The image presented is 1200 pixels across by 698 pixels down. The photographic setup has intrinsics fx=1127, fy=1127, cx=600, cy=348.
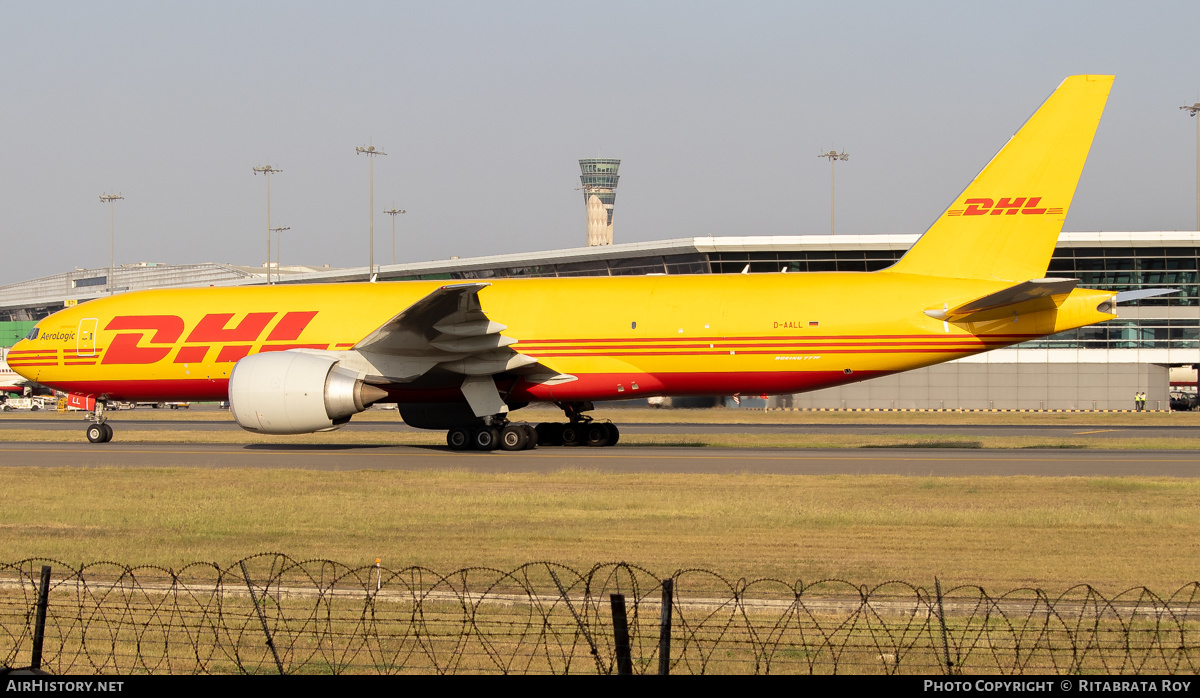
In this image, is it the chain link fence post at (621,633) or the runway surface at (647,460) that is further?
the runway surface at (647,460)

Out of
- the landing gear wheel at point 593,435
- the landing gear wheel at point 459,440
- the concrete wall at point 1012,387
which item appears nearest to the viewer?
the landing gear wheel at point 459,440

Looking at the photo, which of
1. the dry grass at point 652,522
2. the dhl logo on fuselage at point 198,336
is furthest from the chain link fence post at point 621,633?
the dhl logo on fuselage at point 198,336

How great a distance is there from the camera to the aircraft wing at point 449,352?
81.3 feet

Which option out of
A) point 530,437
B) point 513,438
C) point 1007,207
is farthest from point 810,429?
point 513,438

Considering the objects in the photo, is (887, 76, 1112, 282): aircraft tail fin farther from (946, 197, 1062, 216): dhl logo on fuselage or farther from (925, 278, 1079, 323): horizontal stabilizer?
(925, 278, 1079, 323): horizontal stabilizer

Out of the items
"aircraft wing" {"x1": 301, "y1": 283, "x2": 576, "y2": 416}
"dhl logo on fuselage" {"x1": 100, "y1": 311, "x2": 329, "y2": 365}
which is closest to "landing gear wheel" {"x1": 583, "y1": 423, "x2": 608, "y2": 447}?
"aircraft wing" {"x1": 301, "y1": 283, "x2": 576, "y2": 416}

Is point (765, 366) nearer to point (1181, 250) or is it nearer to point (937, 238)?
point (937, 238)

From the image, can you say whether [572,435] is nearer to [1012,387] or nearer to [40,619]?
[40,619]

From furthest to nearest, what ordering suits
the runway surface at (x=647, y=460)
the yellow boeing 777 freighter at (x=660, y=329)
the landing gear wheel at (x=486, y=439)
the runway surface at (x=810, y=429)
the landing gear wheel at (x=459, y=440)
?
1. the runway surface at (x=810, y=429)
2. the landing gear wheel at (x=459, y=440)
3. the landing gear wheel at (x=486, y=439)
4. the yellow boeing 777 freighter at (x=660, y=329)
5. the runway surface at (x=647, y=460)

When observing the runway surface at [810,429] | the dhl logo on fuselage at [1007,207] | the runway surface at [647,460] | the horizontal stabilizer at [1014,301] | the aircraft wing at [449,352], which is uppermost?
the dhl logo on fuselage at [1007,207]

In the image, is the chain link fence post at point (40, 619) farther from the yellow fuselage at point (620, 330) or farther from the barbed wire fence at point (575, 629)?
the yellow fuselage at point (620, 330)

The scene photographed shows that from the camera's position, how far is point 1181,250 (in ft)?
206
